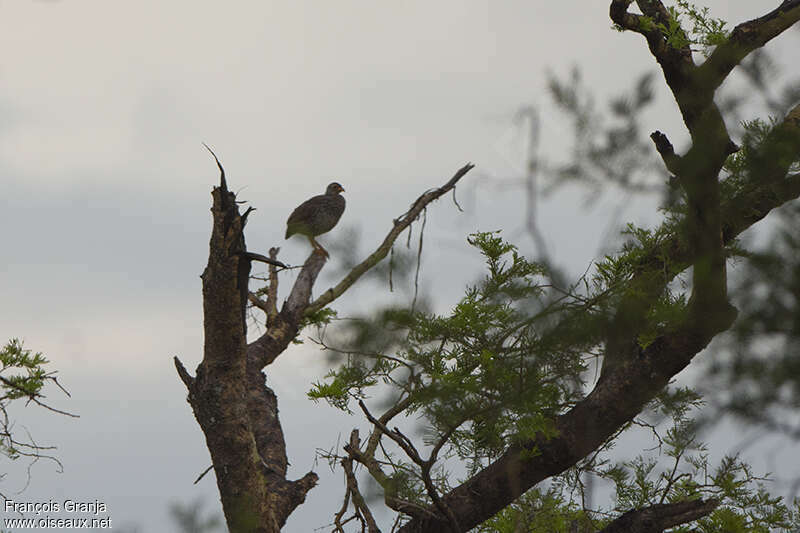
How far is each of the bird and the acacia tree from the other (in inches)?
113

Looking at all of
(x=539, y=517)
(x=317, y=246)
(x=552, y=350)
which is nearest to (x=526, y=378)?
(x=552, y=350)

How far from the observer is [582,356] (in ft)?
11.0

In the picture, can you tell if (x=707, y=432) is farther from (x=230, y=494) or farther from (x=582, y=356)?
(x=230, y=494)

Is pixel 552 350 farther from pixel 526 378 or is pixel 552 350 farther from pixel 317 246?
pixel 317 246

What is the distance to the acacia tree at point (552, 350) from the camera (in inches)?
120

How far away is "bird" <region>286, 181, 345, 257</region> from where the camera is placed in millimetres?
7789

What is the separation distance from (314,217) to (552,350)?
200 inches

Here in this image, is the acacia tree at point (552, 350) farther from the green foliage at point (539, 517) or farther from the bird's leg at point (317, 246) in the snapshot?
the bird's leg at point (317, 246)

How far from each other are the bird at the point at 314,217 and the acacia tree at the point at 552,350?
288 cm

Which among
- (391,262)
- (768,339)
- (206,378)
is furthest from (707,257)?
(206,378)

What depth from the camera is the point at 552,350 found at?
303cm

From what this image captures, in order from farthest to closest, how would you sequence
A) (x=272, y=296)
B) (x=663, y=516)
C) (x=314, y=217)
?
1. (x=314, y=217)
2. (x=272, y=296)
3. (x=663, y=516)

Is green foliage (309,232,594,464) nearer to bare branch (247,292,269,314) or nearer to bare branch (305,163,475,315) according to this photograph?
bare branch (305,163,475,315)

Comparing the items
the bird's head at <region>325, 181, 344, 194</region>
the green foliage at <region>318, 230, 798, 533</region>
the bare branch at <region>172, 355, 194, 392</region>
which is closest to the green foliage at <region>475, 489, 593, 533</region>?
the green foliage at <region>318, 230, 798, 533</region>
